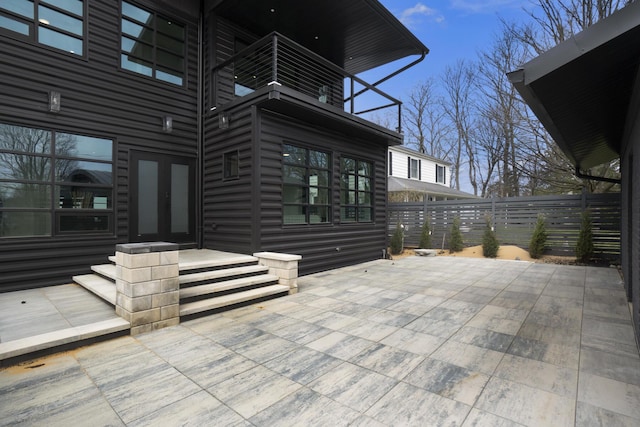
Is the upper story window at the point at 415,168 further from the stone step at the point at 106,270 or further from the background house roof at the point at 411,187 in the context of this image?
the stone step at the point at 106,270

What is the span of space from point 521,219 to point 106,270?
399 inches

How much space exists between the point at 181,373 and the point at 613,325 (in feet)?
14.2

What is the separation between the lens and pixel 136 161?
5586mm

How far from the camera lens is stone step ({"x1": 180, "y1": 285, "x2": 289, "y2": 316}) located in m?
3.63

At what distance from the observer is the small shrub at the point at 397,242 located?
10.5 metres

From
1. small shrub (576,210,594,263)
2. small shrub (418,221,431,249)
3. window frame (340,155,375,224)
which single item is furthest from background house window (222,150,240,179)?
small shrub (576,210,594,263)

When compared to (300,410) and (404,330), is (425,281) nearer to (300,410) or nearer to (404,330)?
(404,330)

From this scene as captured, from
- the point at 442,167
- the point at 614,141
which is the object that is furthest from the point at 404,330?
the point at 442,167

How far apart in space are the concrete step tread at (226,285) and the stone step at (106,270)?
1.21 metres

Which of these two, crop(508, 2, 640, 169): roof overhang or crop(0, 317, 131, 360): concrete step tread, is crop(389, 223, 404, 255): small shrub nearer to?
crop(508, 2, 640, 169): roof overhang

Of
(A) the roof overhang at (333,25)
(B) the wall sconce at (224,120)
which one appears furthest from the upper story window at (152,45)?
(B) the wall sconce at (224,120)

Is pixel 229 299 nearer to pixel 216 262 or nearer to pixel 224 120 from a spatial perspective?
pixel 216 262

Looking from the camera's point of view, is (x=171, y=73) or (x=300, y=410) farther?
(x=171, y=73)

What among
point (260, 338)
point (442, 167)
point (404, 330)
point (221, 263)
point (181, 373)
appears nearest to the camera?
point (181, 373)
